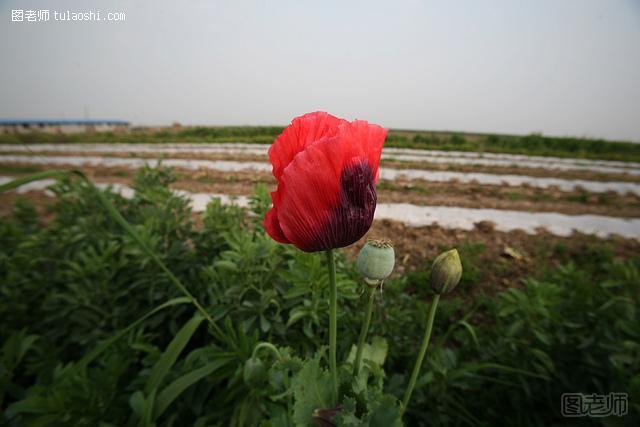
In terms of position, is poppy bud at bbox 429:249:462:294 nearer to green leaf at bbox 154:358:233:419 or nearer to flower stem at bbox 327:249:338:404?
flower stem at bbox 327:249:338:404

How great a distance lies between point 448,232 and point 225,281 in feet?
9.51

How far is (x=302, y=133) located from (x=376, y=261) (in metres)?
0.21

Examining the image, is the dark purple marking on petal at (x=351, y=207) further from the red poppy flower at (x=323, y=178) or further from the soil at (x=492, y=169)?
the soil at (x=492, y=169)

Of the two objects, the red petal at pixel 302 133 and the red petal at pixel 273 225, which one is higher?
the red petal at pixel 302 133

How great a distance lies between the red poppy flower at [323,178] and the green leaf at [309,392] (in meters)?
0.18

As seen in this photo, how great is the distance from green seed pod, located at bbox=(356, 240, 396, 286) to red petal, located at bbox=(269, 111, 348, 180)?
172 mm

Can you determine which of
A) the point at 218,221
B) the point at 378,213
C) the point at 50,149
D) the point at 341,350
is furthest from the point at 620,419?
the point at 50,149

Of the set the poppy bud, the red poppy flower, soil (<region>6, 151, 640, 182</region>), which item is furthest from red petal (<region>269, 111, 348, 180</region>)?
soil (<region>6, 151, 640, 182</region>)

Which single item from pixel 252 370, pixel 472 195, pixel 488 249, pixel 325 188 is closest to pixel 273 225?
pixel 325 188

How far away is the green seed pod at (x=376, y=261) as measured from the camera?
450 millimetres

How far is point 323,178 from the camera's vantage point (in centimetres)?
42

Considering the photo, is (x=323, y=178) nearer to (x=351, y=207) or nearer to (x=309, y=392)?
(x=351, y=207)

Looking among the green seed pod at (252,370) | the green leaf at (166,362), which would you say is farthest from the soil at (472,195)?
the green seed pod at (252,370)

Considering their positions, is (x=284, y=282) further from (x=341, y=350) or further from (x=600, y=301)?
(x=600, y=301)
